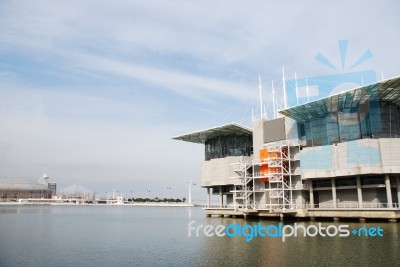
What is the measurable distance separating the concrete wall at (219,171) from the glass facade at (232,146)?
16.6 ft

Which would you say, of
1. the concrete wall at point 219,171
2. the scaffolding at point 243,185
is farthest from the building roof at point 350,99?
the concrete wall at point 219,171

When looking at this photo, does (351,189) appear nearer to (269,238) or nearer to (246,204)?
(246,204)

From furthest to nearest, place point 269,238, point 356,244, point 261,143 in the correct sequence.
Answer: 1. point 261,143
2. point 269,238
3. point 356,244

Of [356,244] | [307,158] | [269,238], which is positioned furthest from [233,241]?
[307,158]

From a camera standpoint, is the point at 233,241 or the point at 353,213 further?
the point at 353,213

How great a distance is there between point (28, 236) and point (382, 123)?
72.8 metres

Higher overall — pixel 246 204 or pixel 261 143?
A: pixel 261 143

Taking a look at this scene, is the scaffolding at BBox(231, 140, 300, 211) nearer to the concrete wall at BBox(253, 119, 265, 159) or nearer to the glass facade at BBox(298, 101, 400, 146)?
the concrete wall at BBox(253, 119, 265, 159)

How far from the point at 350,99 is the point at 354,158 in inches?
506

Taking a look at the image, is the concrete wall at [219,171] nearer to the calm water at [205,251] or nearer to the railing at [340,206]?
the railing at [340,206]

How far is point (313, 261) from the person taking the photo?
33750mm

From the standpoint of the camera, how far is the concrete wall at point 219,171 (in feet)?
346

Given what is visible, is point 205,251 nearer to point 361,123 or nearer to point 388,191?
point 388,191

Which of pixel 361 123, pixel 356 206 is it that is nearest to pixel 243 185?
pixel 356 206
